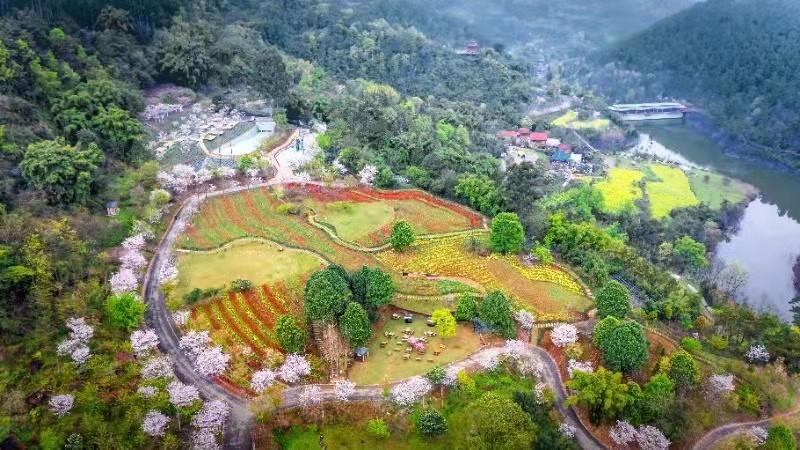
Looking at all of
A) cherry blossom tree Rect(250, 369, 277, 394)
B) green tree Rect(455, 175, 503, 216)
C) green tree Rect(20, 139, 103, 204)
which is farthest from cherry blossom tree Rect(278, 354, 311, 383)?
green tree Rect(455, 175, 503, 216)

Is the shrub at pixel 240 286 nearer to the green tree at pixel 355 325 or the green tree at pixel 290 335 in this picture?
the green tree at pixel 290 335

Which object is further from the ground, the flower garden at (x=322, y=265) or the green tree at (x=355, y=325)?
the green tree at (x=355, y=325)

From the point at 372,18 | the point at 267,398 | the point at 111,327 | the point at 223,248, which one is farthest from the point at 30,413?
the point at 372,18

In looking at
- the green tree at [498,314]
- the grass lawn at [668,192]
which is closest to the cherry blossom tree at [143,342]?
the green tree at [498,314]

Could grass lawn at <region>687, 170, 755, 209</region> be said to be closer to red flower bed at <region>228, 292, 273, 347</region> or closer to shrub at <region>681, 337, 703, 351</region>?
shrub at <region>681, 337, 703, 351</region>

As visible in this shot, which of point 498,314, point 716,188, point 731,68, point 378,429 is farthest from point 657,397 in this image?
point 731,68

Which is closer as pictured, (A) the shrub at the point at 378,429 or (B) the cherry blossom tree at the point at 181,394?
(A) the shrub at the point at 378,429

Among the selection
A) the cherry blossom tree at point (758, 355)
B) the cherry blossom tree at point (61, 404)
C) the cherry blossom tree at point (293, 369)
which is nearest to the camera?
the cherry blossom tree at point (61, 404)
